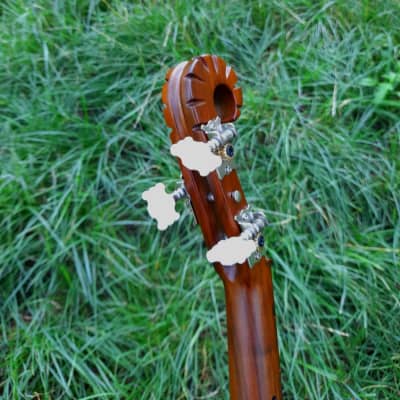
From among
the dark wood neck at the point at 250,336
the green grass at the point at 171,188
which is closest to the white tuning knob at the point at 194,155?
the dark wood neck at the point at 250,336

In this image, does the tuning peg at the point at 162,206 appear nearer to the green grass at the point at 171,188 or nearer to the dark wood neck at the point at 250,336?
the dark wood neck at the point at 250,336

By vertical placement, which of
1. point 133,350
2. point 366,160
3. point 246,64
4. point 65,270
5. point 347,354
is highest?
point 246,64

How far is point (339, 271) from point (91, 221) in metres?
0.82

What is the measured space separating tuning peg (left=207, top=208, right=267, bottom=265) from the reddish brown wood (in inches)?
0.7

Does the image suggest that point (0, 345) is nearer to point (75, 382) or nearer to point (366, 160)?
point (75, 382)

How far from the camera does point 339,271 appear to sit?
1.46 meters

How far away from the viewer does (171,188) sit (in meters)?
1.68

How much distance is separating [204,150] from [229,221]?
15 cm

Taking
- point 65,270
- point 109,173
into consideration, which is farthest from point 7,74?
point 65,270

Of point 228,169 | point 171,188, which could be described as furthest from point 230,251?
point 171,188

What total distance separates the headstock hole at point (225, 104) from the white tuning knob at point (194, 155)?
5.8 inches

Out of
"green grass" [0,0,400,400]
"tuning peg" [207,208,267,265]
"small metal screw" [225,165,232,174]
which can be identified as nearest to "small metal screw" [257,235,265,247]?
"tuning peg" [207,208,267,265]

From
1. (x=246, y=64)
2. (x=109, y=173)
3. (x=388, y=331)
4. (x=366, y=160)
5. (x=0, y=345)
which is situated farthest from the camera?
(x=246, y=64)

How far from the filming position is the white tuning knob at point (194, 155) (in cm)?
69
